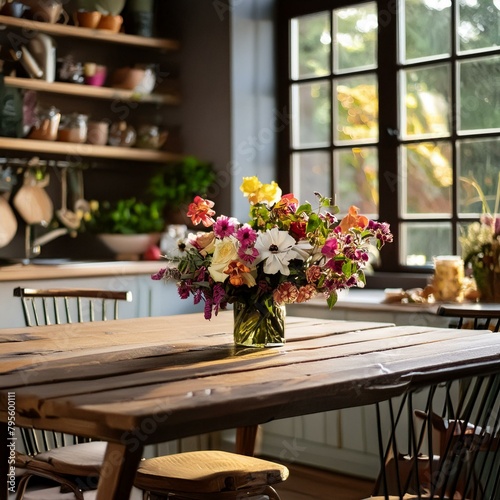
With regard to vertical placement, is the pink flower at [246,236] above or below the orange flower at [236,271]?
above

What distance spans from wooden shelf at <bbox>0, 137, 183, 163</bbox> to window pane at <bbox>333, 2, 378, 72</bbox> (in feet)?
3.14

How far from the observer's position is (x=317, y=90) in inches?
175

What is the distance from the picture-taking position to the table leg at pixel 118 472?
61.2 inches

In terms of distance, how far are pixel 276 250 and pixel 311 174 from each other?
2375 millimetres

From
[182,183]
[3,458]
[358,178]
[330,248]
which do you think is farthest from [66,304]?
[358,178]

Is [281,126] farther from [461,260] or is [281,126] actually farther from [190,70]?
[461,260]

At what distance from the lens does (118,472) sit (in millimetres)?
1562

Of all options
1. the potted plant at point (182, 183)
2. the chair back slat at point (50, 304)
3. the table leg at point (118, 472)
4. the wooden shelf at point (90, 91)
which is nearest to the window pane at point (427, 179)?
the potted plant at point (182, 183)

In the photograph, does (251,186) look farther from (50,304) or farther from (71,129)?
(71,129)

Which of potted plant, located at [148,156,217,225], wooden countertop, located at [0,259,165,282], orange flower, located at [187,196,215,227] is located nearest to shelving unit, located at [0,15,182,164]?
potted plant, located at [148,156,217,225]

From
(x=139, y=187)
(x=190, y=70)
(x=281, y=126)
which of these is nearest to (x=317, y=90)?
(x=281, y=126)

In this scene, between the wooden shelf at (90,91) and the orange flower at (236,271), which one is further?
the wooden shelf at (90,91)

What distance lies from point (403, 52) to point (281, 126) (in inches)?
30.1

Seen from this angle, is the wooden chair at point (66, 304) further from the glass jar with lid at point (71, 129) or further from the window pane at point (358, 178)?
the window pane at point (358, 178)
